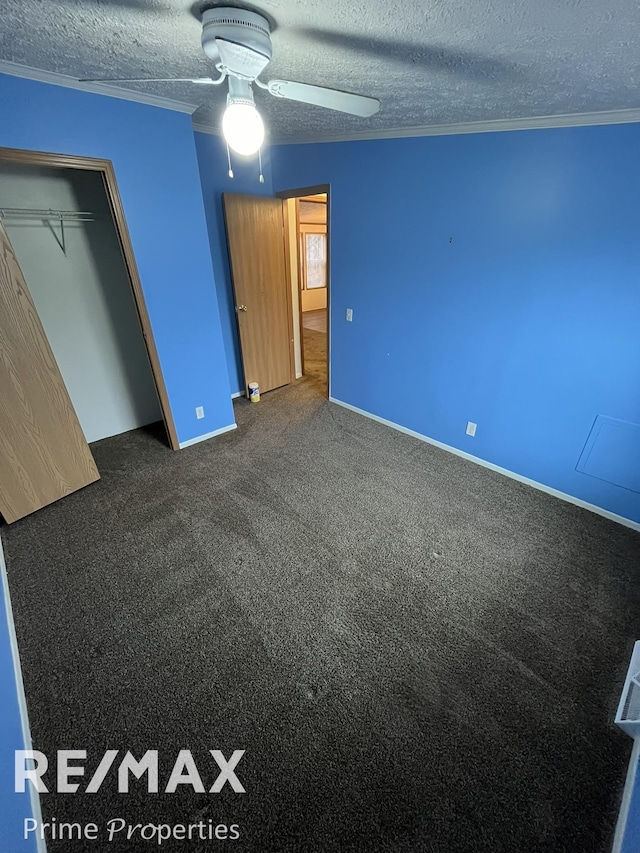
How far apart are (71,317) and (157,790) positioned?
3.08 m

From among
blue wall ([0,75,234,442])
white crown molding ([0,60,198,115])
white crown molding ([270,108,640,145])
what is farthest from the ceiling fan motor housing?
white crown molding ([270,108,640,145])

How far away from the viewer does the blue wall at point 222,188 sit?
9.81 feet

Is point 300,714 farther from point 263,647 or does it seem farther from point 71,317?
point 71,317

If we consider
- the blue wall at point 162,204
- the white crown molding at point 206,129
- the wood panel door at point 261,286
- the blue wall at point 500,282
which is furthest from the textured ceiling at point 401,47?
the wood panel door at point 261,286

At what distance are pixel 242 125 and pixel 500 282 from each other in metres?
1.89

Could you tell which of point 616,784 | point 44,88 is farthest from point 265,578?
point 44,88

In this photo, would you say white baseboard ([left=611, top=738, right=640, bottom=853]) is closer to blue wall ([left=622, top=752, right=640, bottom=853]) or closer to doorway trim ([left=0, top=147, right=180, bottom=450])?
blue wall ([left=622, top=752, right=640, bottom=853])

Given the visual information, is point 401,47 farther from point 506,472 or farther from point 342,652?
point 506,472

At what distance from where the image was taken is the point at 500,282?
7.72 feet

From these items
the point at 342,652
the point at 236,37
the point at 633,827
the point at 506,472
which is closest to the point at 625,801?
the point at 633,827

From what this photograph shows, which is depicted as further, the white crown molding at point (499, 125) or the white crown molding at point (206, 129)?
the white crown molding at point (206, 129)

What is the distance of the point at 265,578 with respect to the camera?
1.90m

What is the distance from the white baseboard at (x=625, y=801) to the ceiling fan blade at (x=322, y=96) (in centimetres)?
256

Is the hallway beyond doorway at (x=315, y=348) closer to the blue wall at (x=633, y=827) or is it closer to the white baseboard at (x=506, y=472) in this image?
the white baseboard at (x=506, y=472)
